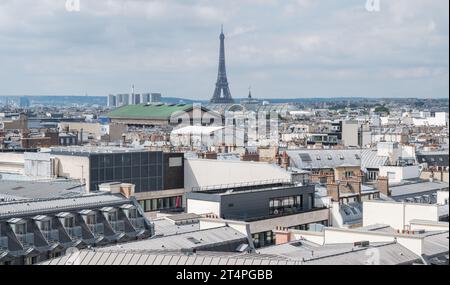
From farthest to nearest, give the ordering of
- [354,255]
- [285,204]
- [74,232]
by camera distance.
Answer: [285,204] < [74,232] < [354,255]

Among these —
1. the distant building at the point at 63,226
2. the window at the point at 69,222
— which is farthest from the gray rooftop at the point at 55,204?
the window at the point at 69,222

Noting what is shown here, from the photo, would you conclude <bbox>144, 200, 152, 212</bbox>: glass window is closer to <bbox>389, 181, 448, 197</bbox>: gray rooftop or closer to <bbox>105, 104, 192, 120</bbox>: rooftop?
<bbox>389, 181, 448, 197</bbox>: gray rooftop

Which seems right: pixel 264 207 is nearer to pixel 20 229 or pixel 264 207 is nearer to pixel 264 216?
pixel 264 216

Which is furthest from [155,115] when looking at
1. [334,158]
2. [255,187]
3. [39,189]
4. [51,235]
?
[51,235]

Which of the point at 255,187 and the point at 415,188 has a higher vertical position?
the point at 255,187

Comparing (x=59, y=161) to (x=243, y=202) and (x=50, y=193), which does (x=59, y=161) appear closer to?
(x=50, y=193)

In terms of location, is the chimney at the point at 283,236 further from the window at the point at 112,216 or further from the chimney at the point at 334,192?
the chimney at the point at 334,192
